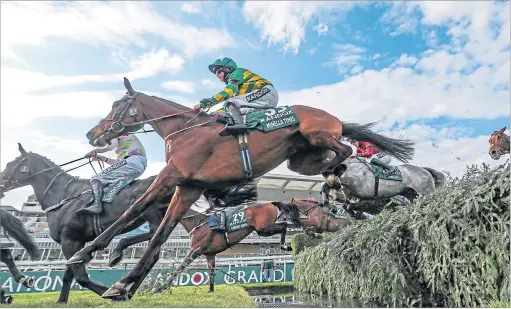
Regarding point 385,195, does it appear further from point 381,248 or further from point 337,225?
point 337,225

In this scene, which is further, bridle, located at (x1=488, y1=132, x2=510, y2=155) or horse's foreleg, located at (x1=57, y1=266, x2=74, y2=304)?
bridle, located at (x1=488, y1=132, x2=510, y2=155)

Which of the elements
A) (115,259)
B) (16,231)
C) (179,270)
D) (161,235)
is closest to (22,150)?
(16,231)

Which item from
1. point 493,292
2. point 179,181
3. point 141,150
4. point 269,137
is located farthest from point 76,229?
point 493,292

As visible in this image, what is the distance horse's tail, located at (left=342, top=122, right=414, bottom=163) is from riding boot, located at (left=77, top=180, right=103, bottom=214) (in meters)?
3.56

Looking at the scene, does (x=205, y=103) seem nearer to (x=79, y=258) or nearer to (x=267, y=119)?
(x=267, y=119)

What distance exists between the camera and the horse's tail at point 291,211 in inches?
290

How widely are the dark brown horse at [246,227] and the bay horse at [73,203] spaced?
1.97 metres

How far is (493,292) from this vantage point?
10.6 feet

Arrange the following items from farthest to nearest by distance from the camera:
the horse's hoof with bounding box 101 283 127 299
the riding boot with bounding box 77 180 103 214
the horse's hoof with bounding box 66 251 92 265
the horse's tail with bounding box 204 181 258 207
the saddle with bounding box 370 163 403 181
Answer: the saddle with bounding box 370 163 403 181 < the riding boot with bounding box 77 180 103 214 < the horse's tail with bounding box 204 181 258 207 < the horse's hoof with bounding box 66 251 92 265 < the horse's hoof with bounding box 101 283 127 299

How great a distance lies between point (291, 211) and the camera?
747 cm

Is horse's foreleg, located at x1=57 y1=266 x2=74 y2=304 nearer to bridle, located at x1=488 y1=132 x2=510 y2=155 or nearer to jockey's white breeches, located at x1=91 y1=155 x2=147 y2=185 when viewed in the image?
jockey's white breeches, located at x1=91 y1=155 x2=147 y2=185

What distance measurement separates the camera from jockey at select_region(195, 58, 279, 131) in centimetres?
397

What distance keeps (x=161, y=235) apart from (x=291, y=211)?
A: 406 cm

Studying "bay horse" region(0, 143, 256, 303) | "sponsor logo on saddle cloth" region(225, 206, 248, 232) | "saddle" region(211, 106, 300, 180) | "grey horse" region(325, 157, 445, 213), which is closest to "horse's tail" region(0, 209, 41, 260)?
"bay horse" region(0, 143, 256, 303)
